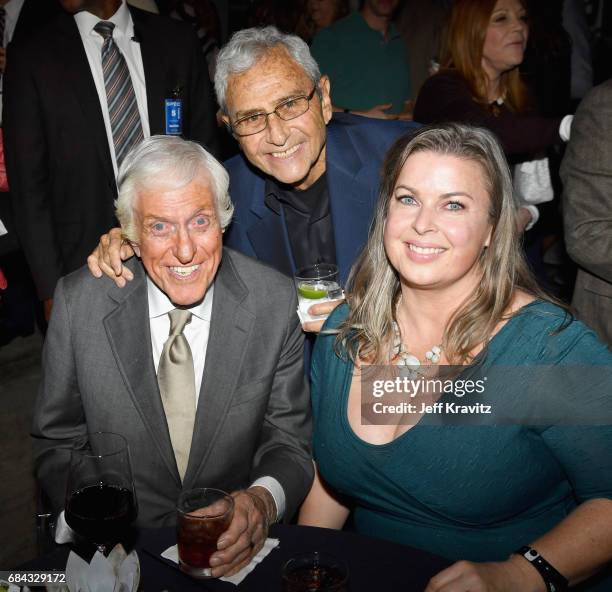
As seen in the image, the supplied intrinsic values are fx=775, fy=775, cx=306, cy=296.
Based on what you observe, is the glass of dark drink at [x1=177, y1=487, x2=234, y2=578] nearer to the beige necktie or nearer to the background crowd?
the beige necktie

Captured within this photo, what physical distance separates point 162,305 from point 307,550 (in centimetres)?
96

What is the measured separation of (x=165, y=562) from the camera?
1.73 metres

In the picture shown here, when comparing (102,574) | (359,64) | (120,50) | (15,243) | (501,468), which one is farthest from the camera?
(359,64)

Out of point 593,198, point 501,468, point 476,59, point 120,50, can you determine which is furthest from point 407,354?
point 120,50

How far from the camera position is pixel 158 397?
2.30m

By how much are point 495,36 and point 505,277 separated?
6.00 ft

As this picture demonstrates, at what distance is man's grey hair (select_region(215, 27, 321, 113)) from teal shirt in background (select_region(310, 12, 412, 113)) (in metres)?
2.43

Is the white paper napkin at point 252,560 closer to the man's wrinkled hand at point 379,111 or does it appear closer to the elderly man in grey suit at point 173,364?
the elderly man in grey suit at point 173,364

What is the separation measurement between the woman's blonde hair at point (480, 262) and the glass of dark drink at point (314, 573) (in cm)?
75

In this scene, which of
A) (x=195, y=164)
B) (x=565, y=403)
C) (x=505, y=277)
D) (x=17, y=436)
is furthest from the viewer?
(x=17, y=436)

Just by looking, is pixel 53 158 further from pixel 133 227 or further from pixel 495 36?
pixel 495 36

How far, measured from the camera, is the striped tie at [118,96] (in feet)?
11.4

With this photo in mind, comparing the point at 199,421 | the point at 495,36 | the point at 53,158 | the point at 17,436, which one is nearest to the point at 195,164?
the point at 199,421

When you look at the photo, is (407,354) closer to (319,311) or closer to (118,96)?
(319,311)
